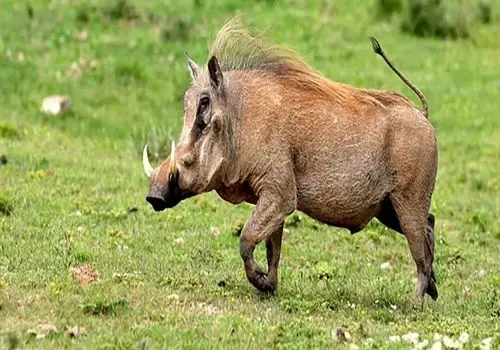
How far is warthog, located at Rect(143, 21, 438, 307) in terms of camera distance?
810 cm

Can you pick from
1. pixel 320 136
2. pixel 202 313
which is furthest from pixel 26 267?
pixel 320 136

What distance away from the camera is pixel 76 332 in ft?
22.7

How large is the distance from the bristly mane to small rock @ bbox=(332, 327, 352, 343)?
6.43 feet

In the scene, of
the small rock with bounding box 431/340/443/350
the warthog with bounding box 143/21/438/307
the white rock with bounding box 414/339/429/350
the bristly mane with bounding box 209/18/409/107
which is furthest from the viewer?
the bristly mane with bounding box 209/18/409/107

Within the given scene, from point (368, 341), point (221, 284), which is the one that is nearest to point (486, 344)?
point (368, 341)

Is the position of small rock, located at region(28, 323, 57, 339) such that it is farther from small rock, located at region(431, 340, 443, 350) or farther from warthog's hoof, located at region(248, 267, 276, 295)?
small rock, located at region(431, 340, 443, 350)

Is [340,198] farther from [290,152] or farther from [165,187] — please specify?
[165,187]

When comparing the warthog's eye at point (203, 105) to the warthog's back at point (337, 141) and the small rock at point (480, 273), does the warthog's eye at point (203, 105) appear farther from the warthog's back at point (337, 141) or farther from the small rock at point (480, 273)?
the small rock at point (480, 273)

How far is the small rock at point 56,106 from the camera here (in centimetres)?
1469

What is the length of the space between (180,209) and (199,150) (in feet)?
10.9

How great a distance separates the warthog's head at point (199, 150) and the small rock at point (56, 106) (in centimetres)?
667

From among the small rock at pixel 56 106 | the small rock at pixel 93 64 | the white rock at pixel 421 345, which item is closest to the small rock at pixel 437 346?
the white rock at pixel 421 345

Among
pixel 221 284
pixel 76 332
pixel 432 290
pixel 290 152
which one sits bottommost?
pixel 432 290

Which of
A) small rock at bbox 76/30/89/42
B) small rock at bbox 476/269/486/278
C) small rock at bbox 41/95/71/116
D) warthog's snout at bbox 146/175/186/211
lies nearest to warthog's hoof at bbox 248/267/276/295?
warthog's snout at bbox 146/175/186/211
